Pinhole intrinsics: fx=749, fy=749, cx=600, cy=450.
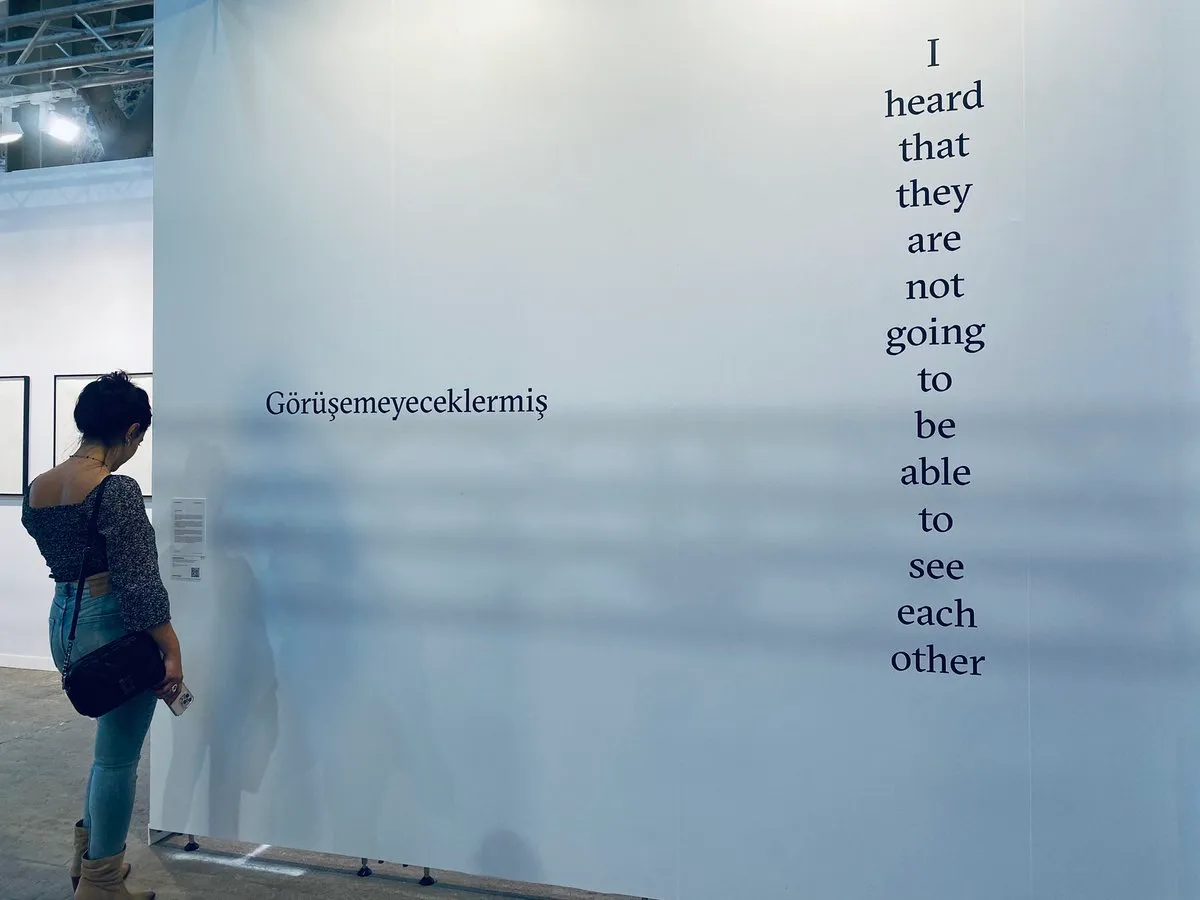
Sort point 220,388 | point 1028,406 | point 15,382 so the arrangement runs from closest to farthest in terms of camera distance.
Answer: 1. point 1028,406
2. point 220,388
3. point 15,382

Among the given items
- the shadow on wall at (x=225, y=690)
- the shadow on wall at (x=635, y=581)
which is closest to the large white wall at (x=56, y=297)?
the shadow on wall at (x=225, y=690)

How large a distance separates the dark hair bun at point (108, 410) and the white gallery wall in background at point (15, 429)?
3843 mm

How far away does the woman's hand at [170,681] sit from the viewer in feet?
7.38

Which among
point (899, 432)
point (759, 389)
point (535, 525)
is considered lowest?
point (535, 525)

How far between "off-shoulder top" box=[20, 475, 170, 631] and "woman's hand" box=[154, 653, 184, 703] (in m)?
0.14

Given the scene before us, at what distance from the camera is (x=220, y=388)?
2768 millimetres

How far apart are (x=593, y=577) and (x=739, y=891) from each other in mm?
1042

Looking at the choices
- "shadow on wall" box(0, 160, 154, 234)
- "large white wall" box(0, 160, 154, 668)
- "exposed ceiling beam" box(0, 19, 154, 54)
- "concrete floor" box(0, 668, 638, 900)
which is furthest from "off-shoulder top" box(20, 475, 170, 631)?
"exposed ceiling beam" box(0, 19, 154, 54)

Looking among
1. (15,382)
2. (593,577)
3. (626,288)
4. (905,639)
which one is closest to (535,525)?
(593,577)

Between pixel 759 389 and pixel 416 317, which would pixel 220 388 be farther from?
pixel 759 389

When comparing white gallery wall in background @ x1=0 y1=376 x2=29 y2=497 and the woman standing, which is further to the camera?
white gallery wall in background @ x1=0 y1=376 x2=29 y2=497

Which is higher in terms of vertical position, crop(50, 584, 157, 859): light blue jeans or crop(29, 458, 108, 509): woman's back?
crop(29, 458, 108, 509): woman's back

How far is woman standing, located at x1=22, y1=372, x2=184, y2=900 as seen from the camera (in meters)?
2.15

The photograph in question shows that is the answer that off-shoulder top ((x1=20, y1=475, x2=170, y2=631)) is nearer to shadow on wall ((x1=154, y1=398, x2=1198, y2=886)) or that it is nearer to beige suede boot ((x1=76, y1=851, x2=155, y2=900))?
shadow on wall ((x1=154, y1=398, x2=1198, y2=886))
